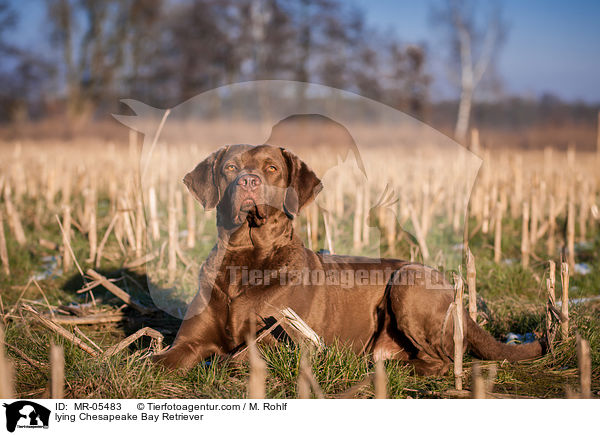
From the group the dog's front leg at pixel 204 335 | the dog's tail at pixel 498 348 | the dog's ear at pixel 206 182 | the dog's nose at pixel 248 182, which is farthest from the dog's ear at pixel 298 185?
the dog's tail at pixel 498 348

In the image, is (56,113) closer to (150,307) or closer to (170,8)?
(170,8)

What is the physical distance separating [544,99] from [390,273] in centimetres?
3095

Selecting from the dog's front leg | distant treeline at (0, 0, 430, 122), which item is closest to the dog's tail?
the dog's front leg

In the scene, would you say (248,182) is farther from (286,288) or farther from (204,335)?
(204,335)

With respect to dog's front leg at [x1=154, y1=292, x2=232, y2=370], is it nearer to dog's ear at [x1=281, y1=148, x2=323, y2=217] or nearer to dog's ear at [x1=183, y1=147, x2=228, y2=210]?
dog's ear at [x1=183, y1=147, x2=228, y2=210]

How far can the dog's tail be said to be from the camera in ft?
10.7

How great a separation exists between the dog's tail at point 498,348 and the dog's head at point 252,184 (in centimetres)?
142

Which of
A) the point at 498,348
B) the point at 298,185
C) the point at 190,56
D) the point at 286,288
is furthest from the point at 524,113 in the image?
the point at 286,288

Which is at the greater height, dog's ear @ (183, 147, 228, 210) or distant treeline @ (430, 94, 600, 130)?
distant treeline @ (430, 94, 600, 130)

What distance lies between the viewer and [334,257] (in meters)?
3.68

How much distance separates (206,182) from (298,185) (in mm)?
628

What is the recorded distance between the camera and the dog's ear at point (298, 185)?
130 inches
